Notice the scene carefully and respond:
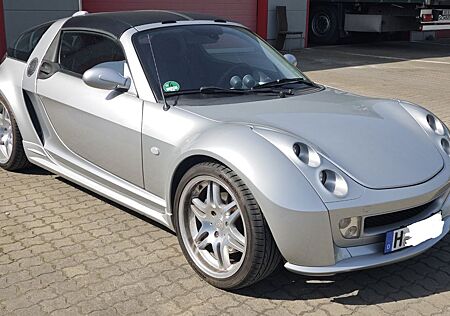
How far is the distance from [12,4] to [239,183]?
8.36 metres

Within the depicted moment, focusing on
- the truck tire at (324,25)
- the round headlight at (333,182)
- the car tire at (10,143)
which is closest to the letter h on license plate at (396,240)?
the round headlight at (333,182)

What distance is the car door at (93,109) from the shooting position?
145 inches

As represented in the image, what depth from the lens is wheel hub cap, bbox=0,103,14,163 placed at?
4914mm

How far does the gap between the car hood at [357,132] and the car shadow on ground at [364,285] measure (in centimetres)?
62

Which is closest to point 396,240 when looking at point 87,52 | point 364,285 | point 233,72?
point 364,285

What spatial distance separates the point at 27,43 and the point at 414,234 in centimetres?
354

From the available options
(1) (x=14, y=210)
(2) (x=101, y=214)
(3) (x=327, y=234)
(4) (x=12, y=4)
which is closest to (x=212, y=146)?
(3) (x=327, y=234)

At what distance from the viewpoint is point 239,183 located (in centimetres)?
296

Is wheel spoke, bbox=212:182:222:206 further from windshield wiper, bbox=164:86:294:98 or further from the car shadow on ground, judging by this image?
windshield wiper, bbox=164:86:294:98

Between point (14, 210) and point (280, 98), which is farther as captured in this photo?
point (14, 210)

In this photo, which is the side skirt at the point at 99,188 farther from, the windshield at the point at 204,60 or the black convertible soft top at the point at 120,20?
the black convertible soft top at the point at 120,20

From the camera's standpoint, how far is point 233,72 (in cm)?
400

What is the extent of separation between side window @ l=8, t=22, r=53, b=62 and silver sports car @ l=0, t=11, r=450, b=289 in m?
0.09

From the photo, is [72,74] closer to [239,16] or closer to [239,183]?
[239,183]
